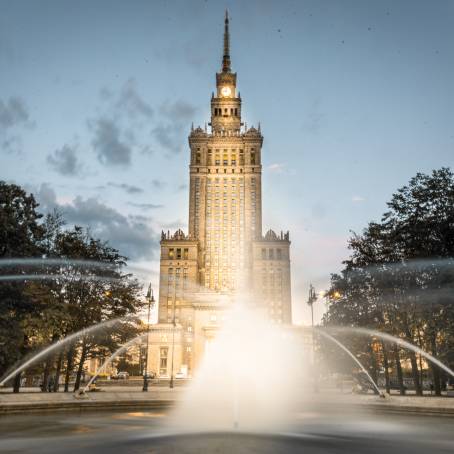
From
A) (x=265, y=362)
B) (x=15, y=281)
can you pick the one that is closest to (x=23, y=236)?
(x=15, y=281)

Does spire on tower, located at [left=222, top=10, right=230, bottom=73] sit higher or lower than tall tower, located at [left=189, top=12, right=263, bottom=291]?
higher

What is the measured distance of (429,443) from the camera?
13227 millimetres

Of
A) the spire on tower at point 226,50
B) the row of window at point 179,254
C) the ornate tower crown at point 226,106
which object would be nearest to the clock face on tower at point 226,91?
the ornate tower crown at point 226,106

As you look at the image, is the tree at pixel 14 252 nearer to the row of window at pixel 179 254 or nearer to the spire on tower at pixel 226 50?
the row of window at pixel 179 254

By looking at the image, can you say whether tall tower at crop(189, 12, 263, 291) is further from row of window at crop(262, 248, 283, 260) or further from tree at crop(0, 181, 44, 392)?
tree at crop(0, 181, 44, 392)

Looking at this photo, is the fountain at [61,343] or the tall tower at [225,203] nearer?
the fountain at [61,343]

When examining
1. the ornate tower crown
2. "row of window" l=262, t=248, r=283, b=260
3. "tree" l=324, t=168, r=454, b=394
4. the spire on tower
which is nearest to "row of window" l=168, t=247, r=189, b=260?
"row of window" l=262, t=248, r=283, b=260

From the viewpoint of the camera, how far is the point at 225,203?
483 feet

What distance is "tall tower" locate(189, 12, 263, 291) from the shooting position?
14400cm

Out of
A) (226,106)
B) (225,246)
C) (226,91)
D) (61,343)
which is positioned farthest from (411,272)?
(226,91)

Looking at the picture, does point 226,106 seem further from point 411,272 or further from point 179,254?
point 411,272

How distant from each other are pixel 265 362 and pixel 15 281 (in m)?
20.1

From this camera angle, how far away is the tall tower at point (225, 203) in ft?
472

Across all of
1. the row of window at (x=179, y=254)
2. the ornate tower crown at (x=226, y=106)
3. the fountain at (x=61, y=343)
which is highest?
the ornate tower crown at (x=226, y=106)
